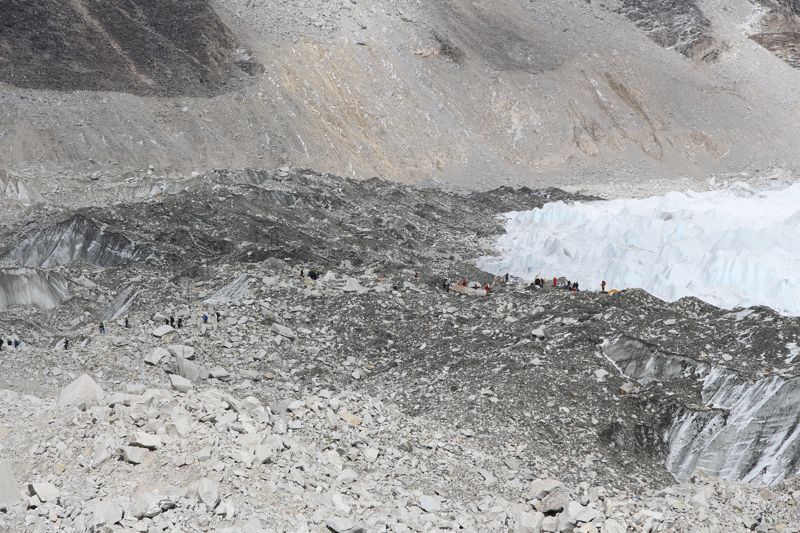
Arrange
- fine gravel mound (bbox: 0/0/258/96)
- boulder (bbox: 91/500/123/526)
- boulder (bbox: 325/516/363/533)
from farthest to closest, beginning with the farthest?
fine gravel mound (bbox: 0/0/258/96) < boulder (bbox: 325/516/363/533) < boulder (bbox: 91/500/123/526)

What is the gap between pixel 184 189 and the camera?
3491 centimetres

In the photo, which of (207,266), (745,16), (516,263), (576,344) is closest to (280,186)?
(516,263)

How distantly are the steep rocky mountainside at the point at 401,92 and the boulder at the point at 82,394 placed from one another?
25.0 meters

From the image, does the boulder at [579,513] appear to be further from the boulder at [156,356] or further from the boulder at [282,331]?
the boulder at [282,331]

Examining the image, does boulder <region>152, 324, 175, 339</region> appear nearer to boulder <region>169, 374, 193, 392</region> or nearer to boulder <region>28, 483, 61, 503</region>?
boulder <region>169, 374, 193, 392</region>

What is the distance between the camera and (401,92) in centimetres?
5453

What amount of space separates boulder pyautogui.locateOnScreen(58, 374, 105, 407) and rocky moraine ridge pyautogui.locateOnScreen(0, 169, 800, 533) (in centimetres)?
3

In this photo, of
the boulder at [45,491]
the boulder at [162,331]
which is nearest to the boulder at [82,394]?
the boulder at [45,491]

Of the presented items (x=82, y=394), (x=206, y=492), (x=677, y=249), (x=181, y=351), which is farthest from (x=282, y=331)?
(x=677, y=249)

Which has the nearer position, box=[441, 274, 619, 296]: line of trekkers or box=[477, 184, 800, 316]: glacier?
box=[441, 274, 619, 296]: line of trekkers

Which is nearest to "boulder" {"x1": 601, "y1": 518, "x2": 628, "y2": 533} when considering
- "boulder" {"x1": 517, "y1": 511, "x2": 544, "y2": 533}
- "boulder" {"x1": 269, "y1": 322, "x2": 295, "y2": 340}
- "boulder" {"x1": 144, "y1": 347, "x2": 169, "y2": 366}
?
"boulder" {"x1": 517, "y1": 511, "x2": 544, "y2": 533}

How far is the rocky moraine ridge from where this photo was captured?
33.9 feet

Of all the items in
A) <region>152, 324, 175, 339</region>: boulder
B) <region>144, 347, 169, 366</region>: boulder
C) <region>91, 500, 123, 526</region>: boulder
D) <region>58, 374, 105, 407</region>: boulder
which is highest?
<region>91, 500, 123, 526</region>: boulder

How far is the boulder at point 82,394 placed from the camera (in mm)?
11820
